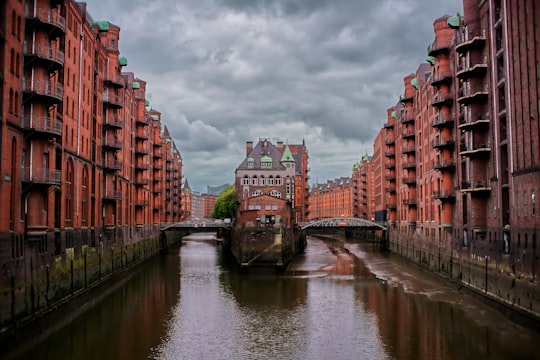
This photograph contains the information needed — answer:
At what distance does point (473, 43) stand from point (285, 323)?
21.7m

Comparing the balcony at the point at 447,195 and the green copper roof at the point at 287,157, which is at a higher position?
the green copper roof at the point at 287,157

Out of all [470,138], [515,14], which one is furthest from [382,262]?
[515,14]

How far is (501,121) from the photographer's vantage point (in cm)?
3241

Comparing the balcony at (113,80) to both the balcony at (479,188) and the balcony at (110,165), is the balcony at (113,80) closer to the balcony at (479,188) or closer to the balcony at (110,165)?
the balcony at (110,165)

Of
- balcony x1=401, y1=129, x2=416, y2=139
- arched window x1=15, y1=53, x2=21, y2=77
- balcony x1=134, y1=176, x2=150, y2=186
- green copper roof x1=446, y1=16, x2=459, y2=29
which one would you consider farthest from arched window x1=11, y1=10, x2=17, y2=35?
balcony x1=401, y1=129, x2=416, y2=139

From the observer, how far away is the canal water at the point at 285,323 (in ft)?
73.0

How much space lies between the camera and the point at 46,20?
2755cm

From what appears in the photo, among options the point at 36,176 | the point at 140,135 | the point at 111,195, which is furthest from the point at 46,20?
the point at 140,135

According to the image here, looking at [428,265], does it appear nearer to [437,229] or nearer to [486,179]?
[437,229]

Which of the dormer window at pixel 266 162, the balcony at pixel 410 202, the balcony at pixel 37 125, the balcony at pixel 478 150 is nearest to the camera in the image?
the balcony at pixel 37 125

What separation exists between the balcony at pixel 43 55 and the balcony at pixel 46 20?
99 cm

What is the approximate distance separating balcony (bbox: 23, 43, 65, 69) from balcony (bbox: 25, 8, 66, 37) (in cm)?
99

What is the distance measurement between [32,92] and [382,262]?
43.3m

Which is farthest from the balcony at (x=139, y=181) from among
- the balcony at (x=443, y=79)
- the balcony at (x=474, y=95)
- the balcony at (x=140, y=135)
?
the balcony at (x=474, y=95)
